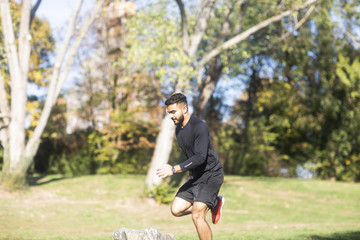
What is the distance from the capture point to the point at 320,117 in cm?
2812

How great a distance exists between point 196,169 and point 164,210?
10.8 meters

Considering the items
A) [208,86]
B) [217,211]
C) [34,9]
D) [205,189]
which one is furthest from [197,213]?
[208,86]

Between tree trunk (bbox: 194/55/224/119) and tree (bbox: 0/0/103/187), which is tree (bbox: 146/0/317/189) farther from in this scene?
tree (bbox: 0/0/103/187)

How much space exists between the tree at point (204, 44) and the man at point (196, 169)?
35.7 feet

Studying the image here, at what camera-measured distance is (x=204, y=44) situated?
874 inches

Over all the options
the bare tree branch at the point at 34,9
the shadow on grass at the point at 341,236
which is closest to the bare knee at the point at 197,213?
the shadow on grass at the point at 341,236

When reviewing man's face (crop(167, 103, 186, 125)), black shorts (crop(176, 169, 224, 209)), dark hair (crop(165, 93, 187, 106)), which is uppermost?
dark hair (crop(165, 93, 187, 106))

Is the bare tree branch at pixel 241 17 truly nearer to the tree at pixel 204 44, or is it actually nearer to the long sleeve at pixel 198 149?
the tree at pixel 204 44

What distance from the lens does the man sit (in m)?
6.20

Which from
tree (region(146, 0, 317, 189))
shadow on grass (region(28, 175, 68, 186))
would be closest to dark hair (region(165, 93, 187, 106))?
tree (region(146, 0, 317, 189))

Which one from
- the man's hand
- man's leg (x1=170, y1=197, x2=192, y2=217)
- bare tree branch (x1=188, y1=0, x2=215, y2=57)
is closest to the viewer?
the man's hand

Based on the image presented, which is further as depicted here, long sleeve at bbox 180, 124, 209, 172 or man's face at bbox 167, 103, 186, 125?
man's face at bbox 167, 103, 186, 125

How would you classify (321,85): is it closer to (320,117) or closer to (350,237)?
(320,117)

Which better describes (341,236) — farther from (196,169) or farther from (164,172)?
(164,172)
